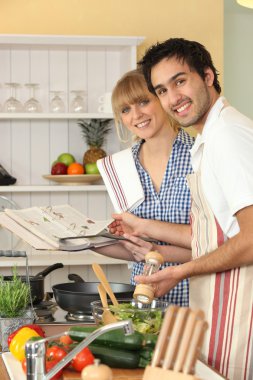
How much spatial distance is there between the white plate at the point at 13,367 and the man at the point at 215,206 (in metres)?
0.42

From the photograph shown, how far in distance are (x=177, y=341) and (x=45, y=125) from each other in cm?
365

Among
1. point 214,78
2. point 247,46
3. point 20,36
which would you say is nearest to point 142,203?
point 214,78

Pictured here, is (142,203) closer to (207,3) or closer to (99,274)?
(99,274)

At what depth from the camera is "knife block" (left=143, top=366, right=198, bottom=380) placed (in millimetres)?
1221

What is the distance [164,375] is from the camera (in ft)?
4.13

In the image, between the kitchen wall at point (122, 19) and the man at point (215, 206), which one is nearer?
the man at point (215, 206)

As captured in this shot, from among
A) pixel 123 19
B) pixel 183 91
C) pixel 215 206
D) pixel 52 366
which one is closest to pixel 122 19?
pixel 123 19

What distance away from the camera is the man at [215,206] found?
Answer: 2.00 meters

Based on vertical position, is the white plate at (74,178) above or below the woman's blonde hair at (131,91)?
below

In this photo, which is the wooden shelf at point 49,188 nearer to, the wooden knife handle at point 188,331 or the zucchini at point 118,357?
the zucchini at point 118,357

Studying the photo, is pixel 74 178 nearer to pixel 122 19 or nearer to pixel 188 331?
pixel 122 19

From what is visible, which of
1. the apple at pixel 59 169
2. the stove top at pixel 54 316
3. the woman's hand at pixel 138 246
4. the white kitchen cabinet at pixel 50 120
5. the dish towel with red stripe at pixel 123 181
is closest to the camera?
the stove top at pixel 54 316

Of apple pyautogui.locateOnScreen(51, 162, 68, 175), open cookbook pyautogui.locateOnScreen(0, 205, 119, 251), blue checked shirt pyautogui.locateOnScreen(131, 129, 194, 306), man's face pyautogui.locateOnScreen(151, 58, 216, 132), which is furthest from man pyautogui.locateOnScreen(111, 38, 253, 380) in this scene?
apple pyautogui.locateOnScreen(51, 162, 68, 175)

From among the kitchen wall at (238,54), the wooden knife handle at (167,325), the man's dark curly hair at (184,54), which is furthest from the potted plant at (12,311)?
the kitchen wall at (238,54)
